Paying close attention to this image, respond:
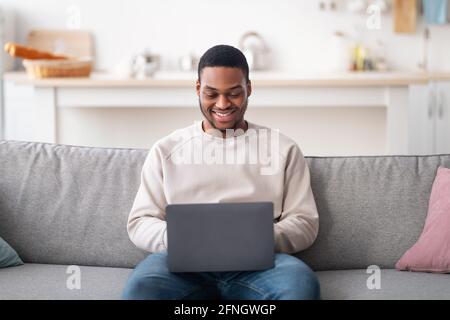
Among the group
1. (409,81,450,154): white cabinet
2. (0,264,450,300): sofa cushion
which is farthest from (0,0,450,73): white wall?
(0,264,450,300): sofa cushion

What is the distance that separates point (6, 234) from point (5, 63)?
274 cm

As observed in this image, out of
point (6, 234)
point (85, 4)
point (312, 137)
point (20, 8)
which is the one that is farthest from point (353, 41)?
point (6, 234)

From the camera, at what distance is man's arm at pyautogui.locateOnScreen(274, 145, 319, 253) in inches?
93.4

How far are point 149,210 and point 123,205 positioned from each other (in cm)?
24

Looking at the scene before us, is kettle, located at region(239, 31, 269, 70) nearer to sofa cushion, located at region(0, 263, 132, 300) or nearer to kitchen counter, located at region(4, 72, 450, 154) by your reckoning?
kitchen counter, located at region(4, 72, 450, 154)

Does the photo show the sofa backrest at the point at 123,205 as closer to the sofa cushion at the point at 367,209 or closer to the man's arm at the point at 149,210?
the sofa cushion at the point at 367,209

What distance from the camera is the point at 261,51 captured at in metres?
5.39

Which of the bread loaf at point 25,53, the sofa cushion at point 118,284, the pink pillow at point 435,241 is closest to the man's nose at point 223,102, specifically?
the sofa cushion at point 118,284

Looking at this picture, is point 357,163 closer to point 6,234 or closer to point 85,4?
point 6,234

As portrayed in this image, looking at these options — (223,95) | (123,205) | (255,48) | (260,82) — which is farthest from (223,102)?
(255,48)

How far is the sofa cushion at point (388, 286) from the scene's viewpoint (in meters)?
2.29

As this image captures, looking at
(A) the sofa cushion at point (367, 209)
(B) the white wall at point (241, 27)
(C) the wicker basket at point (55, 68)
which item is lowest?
(A) the sofa cushion at point (367, 209)

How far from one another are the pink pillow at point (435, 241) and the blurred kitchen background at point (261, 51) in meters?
2.40

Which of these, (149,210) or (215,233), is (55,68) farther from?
(215,233)
